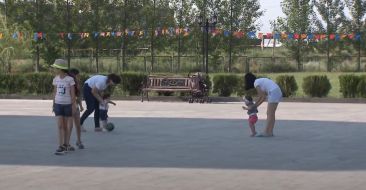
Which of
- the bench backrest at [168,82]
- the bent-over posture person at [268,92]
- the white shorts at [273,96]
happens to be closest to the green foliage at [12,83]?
the bench backrest at [168,82]

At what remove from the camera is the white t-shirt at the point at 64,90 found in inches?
411

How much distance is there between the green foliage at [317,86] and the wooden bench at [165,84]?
14.3 ft

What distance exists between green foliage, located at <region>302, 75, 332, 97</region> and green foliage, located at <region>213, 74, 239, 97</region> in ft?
8.59

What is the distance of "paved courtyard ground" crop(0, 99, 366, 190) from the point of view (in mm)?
8102

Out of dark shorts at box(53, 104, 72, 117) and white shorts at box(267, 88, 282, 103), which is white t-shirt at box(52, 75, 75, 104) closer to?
dark shorts at box(53, 104, 72, 117)

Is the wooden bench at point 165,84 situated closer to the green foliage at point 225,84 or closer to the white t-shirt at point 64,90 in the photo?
the green foliage at point 225,84

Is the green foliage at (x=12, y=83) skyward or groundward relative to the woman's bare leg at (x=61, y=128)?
skyward

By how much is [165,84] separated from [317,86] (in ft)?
18.0

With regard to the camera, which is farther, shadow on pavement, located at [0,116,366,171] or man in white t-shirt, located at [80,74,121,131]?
man in white t-shirt, located at [80,74,121,131]

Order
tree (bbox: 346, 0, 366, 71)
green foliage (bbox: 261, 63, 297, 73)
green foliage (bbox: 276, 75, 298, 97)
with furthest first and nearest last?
tree (bbox: 346, 0, 366, 71), green foliage (bbox: 261, 63, 297, 73), green foliage (bbox: 276, 75, 298, 97)

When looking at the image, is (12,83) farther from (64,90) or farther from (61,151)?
(64,90)

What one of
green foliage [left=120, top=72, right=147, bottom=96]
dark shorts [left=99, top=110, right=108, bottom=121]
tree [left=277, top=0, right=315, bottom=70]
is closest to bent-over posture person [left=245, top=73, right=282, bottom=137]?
dark shorts [left=99, top=110, right=108, bottom=121]

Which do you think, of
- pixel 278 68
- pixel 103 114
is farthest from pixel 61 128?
pixel 278 68

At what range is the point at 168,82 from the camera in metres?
26.2
